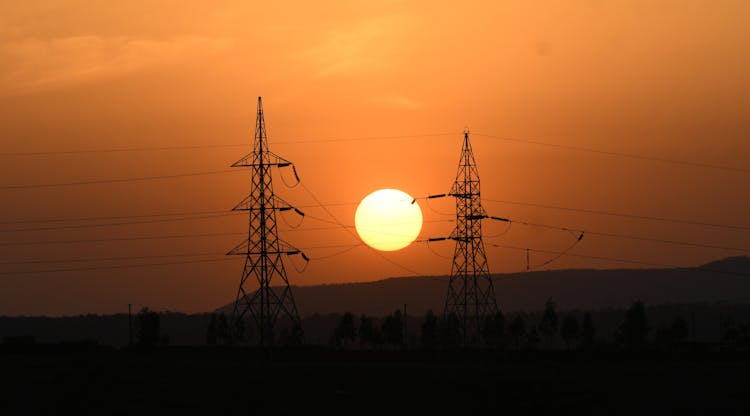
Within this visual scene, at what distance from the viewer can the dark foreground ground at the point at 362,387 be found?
2552 inches

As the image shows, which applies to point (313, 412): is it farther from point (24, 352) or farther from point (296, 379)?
point (24, 352)

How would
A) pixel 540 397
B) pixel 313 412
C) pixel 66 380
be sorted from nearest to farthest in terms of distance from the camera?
pixel 313 412 → pixel 540 397 → pixel 66 380

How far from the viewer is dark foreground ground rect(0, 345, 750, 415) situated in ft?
213

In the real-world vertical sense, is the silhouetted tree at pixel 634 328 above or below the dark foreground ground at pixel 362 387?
above

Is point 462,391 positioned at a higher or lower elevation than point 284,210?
lower

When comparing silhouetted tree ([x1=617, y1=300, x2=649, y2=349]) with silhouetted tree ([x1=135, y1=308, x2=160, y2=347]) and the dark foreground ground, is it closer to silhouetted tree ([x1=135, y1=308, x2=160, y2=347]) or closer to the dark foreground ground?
silhouetted tree ([x1=135, y1=308, x2=160, y2=347])

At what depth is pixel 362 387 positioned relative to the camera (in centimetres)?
7256

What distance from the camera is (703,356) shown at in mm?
106688

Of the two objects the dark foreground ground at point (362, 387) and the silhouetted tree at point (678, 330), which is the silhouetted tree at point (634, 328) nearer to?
the silhouetted tree at point (678, 330)

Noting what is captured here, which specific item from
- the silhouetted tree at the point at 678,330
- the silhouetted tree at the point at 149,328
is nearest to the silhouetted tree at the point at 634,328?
the silhouetted tree at the point at 678,330

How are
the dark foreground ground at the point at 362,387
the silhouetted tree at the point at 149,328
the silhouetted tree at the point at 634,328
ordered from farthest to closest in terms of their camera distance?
1. the silhouetted tree at the point at 634,328
2. the silhouetted tree at the point at 149,328
3. the dark foreground ground at the point at 362,387

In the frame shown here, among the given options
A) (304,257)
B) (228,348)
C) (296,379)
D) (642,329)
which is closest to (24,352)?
(228,348)

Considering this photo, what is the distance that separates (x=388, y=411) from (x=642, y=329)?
13532 cm

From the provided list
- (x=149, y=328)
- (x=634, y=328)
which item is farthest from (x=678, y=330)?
(x=149, y=328)
